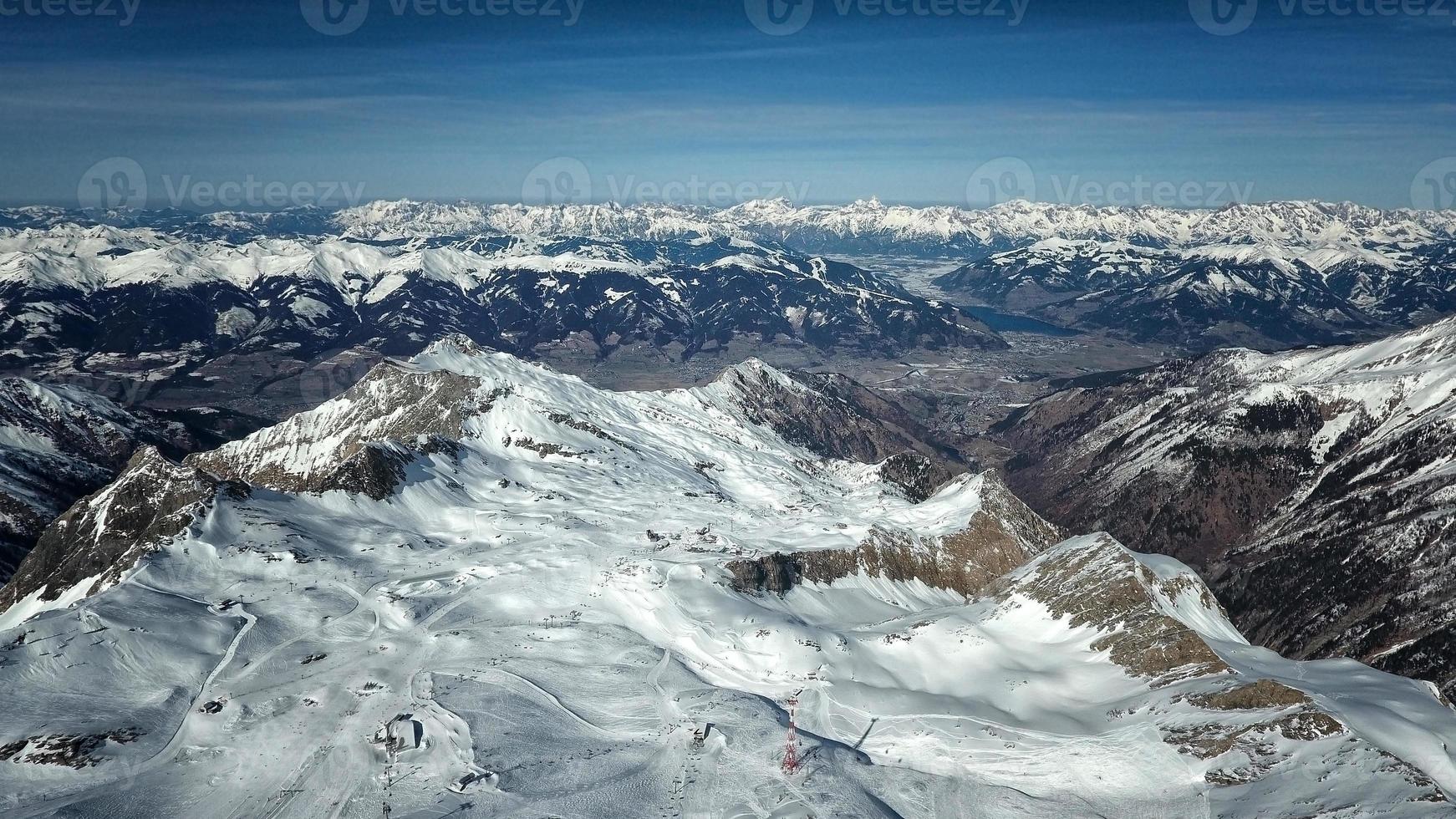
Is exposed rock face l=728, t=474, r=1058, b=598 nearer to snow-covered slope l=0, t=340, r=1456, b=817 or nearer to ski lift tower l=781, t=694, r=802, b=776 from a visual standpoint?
snow-covered slope l=0, t=340, r=1456, b=817

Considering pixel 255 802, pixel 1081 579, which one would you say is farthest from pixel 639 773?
pixel 1081 579

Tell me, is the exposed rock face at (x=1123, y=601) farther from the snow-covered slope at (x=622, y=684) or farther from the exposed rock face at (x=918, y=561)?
the exposed rock face at (x=918, y=561)

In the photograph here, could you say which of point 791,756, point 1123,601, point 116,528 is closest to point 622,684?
point 791,756

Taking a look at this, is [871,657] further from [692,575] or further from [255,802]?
[255,802]

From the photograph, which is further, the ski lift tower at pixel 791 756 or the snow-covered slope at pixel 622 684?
the ski lift tower at pixel 791 756

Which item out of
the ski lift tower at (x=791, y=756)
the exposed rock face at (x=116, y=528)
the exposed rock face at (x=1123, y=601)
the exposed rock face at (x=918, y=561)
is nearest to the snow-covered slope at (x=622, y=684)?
the exposed rock face at (x=1123, y=601)

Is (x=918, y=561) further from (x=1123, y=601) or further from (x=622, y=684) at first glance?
(x=622, y=684)
